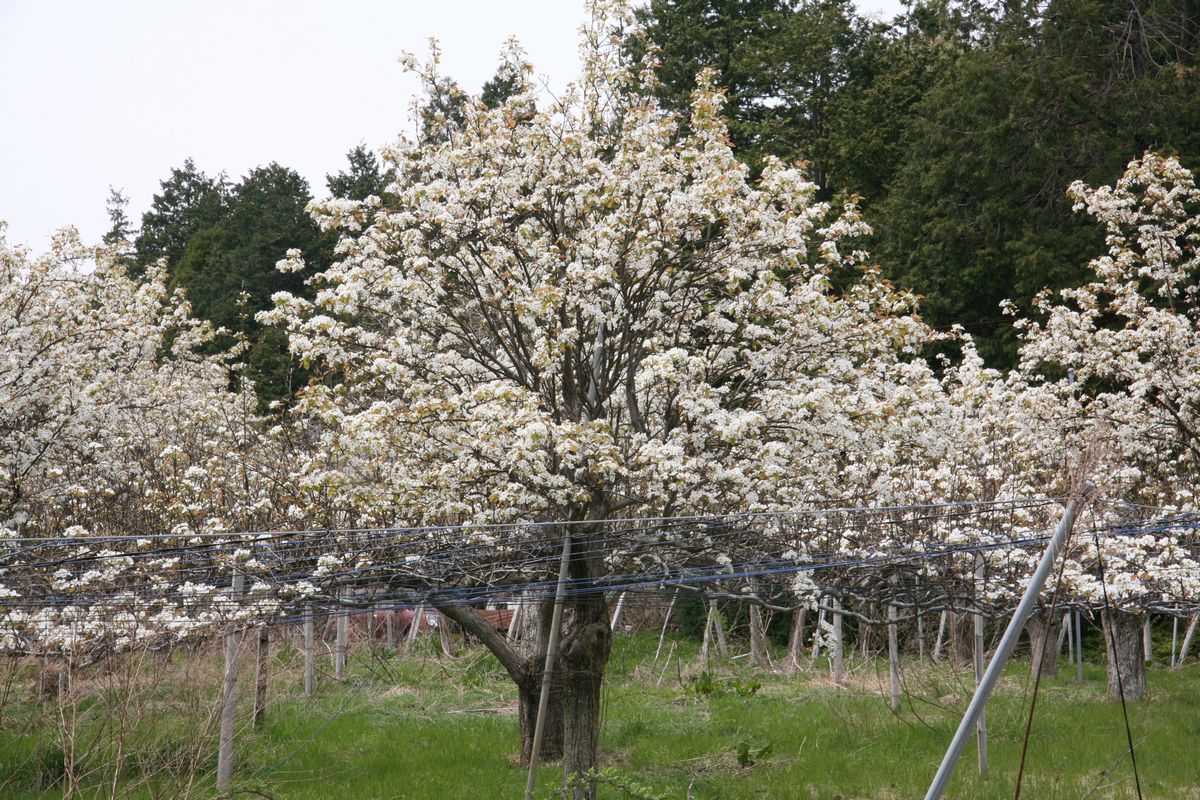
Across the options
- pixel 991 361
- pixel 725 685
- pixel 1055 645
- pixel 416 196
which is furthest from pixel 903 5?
pixel 416 196

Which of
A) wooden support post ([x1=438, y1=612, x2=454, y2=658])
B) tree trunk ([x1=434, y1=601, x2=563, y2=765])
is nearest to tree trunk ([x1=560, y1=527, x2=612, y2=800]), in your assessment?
tree trunk ([x1=434, y1=601, x2=563, y2=765])

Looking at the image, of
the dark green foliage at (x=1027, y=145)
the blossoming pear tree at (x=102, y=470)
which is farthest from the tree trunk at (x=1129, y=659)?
the blossoming pear tree at (x=102, y=470)

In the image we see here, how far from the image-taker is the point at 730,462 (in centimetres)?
952

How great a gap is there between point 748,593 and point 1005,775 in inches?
Result: 133

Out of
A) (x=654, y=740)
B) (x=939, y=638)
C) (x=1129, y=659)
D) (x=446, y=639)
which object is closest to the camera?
(x=654, y=740)

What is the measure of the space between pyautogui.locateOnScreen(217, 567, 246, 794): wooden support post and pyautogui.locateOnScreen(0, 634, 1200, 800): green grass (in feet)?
0.59

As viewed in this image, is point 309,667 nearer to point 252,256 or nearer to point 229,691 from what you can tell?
point 229,691

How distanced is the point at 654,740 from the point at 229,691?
5.53m

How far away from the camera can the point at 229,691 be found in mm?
8344

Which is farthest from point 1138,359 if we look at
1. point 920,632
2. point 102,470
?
point 102,470

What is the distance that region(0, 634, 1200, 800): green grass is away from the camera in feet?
31.9

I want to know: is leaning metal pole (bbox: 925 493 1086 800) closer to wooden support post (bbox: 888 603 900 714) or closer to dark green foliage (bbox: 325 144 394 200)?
wooden support post (bbox: 888 603 900 714)

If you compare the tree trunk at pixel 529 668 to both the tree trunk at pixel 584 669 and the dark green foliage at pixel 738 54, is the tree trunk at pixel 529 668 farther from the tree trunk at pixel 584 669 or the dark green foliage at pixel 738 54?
the dark green foliage at pixel 738 54

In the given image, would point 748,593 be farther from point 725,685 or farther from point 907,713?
point 725,685
